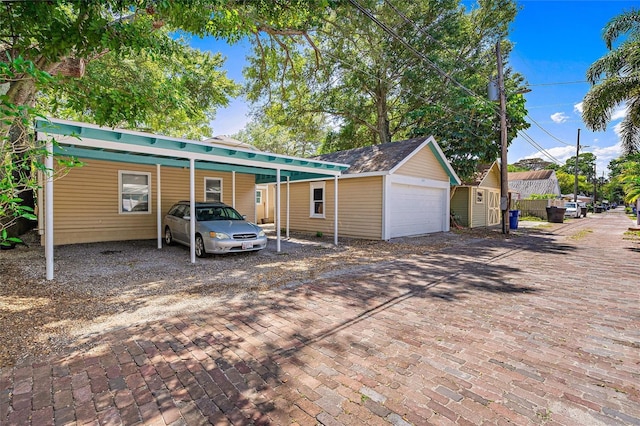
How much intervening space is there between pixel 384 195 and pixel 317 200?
3771 millimetres

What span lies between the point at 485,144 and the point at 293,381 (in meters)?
17.2

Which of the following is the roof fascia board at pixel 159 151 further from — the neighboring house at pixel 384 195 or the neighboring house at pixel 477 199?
the neighboring house at pixel 477 199

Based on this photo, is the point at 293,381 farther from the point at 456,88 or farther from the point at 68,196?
the point at 456,88

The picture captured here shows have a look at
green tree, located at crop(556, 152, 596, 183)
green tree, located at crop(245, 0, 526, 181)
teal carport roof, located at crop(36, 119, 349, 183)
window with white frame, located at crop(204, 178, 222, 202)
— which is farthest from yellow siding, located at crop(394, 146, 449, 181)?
green tree, located at crop(556, 152, 596, 183)

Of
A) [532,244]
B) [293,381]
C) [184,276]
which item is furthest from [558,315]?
[532,244]

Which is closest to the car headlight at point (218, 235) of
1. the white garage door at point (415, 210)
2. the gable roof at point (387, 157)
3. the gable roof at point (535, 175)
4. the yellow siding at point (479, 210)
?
the gable roof at point (387, 157)

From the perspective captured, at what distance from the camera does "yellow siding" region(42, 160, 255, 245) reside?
10.3 m

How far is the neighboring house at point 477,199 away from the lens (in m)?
18.7

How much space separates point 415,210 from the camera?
14359 millimetres

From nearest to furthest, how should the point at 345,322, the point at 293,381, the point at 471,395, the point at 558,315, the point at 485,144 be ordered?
1. the point at 471,395
2. the point at 293,381
3. the point at 345,322
4. the point at 558,315
5. the point at 485,144

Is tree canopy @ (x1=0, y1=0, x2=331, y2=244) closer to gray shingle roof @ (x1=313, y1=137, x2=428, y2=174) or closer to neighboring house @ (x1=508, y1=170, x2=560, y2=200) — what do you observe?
gray shingle roof @ (x1=313, y1=137, x2=428, y2=174)

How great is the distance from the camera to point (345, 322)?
414cm

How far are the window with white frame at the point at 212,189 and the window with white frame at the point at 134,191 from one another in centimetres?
220

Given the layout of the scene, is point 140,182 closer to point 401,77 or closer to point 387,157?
point 387,157
